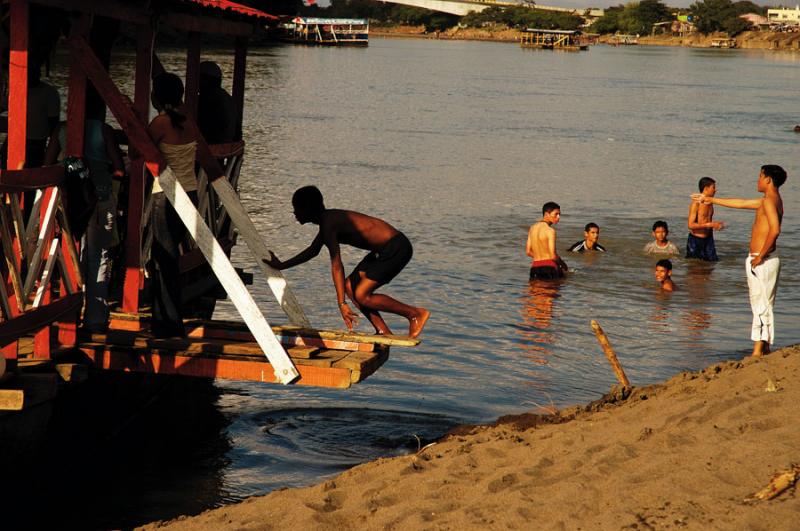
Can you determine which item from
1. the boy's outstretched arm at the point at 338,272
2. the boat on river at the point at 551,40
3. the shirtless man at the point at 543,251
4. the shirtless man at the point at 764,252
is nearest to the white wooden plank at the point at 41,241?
the boy's outstretched arm at the point at 338,272

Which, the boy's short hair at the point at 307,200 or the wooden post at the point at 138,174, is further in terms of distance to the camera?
the wooden post at the point at 138,174

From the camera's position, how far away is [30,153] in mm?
9156

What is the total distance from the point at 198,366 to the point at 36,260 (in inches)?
53.9

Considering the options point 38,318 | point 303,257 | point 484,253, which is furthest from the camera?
point 484,253

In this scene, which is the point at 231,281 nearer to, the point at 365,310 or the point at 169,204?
the point at 169,204

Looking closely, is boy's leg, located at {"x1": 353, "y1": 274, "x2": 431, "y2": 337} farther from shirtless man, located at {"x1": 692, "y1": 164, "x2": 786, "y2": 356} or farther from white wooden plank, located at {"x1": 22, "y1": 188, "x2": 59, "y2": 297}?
shirtless man, located at {"x1": 692, "y1": 164, "x2": 786, "y2": 356}

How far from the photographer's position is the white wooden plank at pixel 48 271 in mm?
8117

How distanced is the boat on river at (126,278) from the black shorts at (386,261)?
0.53 m

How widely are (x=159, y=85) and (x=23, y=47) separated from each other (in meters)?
1.16

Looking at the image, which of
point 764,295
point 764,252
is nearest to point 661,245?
point 764,295

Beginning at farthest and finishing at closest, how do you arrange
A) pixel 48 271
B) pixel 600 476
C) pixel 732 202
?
pixel 732 202 < pixel 48 271 < pixel 600 476

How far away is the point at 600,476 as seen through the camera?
279 inches

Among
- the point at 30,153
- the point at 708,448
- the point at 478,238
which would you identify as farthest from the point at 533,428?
the point at 478,238

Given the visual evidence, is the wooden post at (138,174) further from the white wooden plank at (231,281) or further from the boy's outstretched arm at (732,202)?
the boy's outstretched arm at (732,202)
